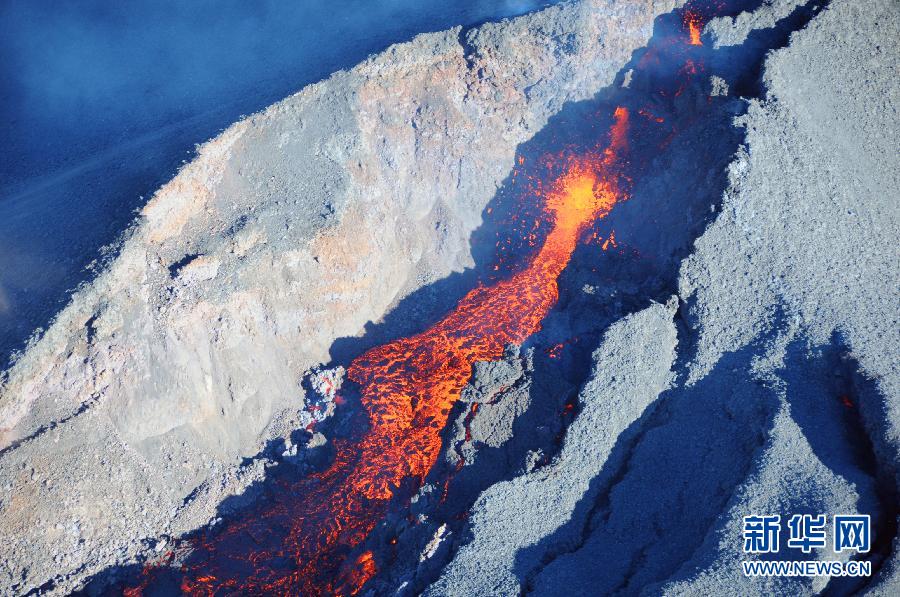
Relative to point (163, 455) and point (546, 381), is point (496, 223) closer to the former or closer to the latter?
point (546, 381)

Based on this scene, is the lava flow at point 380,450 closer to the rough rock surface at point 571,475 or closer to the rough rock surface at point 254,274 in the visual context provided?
the rough rock surface at point 254,274

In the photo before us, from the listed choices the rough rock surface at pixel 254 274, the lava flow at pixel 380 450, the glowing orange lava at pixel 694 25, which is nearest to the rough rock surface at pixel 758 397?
the glowing orange lava at pixel 694 25

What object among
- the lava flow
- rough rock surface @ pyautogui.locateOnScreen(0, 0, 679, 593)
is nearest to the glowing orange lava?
rough rock surface @ pyautogui.locateOnScreen(0, 0, 679, 593)

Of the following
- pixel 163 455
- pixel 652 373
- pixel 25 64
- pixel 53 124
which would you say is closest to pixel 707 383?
pixel 652 373

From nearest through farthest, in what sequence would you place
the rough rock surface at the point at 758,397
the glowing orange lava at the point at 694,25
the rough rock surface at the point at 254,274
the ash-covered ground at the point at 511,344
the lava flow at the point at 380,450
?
the rough rock surface at the point at 758,397, the ash-covered ground at the point at 511,344, the rough rock surface at the point at 254,274, the lava flow at the point at 380,450, the glowing orange lava at the point at 694,25

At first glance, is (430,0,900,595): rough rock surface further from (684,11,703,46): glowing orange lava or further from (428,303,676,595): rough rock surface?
(684,11,703,46): glowing orange lava

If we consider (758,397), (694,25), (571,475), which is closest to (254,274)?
(571,475)
